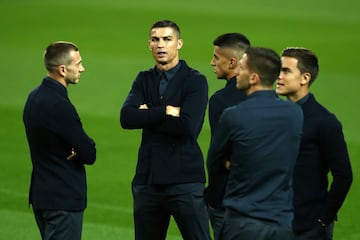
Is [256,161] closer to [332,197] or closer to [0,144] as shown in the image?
[332,197]

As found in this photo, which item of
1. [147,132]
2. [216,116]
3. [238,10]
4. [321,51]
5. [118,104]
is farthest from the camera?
[238,10]

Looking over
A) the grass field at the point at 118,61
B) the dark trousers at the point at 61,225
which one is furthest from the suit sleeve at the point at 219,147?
the grass field at the point at 118,61

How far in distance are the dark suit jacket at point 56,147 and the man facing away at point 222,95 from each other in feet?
2.83

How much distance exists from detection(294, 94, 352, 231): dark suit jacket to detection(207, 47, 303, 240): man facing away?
41 cm

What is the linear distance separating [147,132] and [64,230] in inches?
37.5

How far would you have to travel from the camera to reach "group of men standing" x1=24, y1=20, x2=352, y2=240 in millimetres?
5523

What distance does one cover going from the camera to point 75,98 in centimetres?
1419

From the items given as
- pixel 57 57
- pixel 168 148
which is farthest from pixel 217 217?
pixel 57 57

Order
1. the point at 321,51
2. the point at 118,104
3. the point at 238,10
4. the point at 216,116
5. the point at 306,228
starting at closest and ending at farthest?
1. the point at 306,228
2. the point at 216,116
3. the point at 118,104
4. the point at 321,51
5. the point at 238,10

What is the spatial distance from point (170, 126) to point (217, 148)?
1.29 meters

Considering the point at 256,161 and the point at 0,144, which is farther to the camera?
the point at 0,144

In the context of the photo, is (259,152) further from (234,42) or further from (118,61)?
(118,61)

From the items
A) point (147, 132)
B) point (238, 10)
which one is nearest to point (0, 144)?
point (147, 132)

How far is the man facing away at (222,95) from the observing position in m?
6.41
